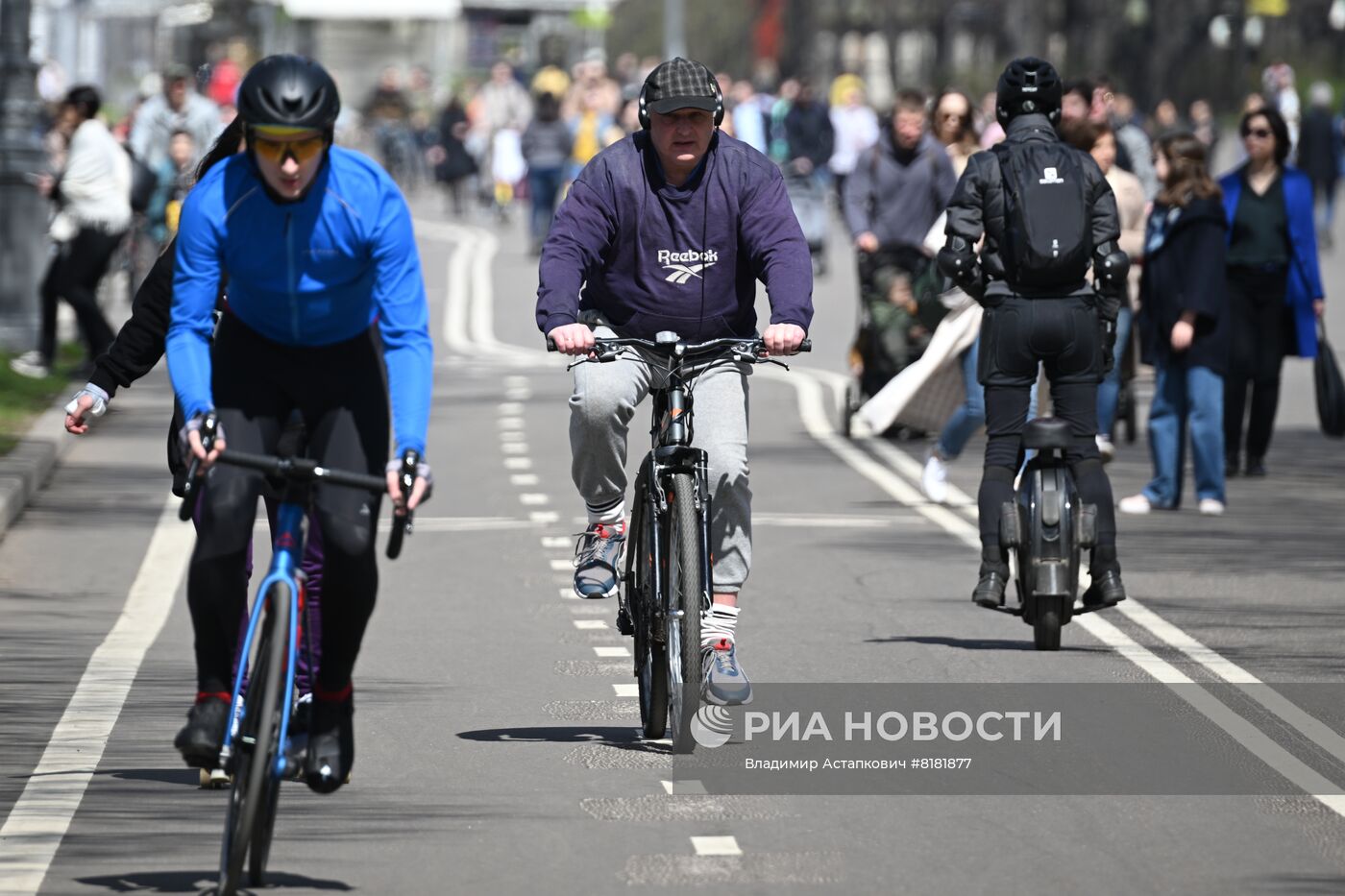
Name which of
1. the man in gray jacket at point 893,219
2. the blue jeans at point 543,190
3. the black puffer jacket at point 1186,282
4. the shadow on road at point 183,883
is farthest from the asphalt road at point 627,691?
the blue jeans at point 543,190

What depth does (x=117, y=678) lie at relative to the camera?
9461 millimetres

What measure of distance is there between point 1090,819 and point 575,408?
6.21 ft

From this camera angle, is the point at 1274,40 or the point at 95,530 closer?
the point at 95,530

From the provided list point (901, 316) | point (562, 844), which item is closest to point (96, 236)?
point (901, 316)

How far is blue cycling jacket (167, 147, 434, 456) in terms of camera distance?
21.5 feet

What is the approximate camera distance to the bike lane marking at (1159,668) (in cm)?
787

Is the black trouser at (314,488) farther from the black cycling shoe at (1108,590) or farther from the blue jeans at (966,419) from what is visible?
the blue jeans at (966,419)

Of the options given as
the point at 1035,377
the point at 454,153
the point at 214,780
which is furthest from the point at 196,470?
the point at 454,153

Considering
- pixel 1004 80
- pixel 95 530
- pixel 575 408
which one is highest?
pixel 1004 80

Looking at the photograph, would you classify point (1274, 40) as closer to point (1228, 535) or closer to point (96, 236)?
point (96, 236)

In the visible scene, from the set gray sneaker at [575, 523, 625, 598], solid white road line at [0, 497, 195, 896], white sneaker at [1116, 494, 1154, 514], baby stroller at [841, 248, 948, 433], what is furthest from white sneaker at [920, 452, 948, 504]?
gray sneaker at [575, 523, 625, 598]

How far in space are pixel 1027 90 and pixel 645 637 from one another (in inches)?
120

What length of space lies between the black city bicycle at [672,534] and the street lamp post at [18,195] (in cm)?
1332

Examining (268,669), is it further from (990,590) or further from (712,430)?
(990,590)
